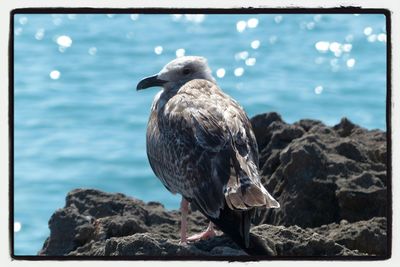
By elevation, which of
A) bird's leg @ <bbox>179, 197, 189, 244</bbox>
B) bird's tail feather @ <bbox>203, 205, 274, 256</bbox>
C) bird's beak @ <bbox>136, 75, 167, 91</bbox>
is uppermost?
bird's beak @ <bbox>136, 75, 167, 91</bbox>

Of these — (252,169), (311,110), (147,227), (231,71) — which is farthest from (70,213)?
(231,71)

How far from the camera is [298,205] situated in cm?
973

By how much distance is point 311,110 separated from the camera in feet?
59.1

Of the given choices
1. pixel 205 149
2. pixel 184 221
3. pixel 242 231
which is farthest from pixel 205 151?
pixel 242 231

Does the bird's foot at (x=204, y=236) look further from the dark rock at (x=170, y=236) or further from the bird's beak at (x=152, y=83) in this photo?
the bird's beak at (x=152, y=83)

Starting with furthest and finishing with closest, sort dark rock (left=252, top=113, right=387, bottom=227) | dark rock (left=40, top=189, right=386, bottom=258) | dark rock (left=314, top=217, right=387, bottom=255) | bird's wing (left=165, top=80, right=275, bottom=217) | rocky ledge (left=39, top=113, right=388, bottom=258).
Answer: dark rock (left=252, top=113, right=387, bottom=227) → rocky ledge (left=39, top=113, right=388, bottom=258) → dark rock (left=314, top=217, right=387, bottom=255) → bird's wing (left=165, top=80, right=275, bottom=217) → dark rock (left=40, top=189, right=386, bottom=258)

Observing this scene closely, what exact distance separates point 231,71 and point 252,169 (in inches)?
480

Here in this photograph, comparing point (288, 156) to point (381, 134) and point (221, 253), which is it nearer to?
point (381, 134)

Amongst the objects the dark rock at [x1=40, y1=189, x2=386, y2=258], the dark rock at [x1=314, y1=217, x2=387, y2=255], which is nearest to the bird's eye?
the dark rock at [x1=40, y1=189, x2=386, y2=258]

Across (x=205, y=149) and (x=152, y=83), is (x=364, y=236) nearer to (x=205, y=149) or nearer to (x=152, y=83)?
(x=205, y=149)

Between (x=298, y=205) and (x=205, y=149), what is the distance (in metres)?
1.50

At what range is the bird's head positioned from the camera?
9695 millimetres

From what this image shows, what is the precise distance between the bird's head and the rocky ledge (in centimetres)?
103

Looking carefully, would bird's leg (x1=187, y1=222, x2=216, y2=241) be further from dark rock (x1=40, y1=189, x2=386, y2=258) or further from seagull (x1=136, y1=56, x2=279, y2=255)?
dark rock (x1=40, y1=189, x2=386, y2=258)
